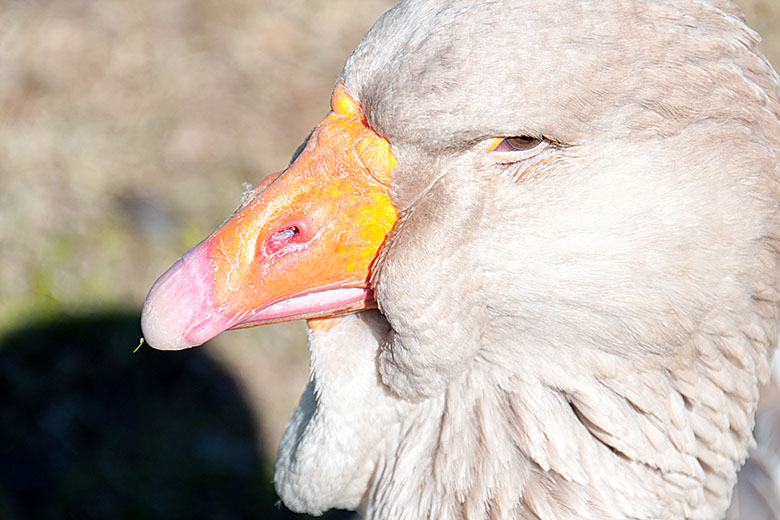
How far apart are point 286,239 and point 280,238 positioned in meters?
0.01

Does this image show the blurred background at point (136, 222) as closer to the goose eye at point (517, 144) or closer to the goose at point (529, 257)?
the goose at point (529, 257)

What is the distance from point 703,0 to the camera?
1761mm

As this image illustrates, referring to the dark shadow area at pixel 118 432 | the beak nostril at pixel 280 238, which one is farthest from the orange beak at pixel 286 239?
the dark shadow area at pixel 118 432

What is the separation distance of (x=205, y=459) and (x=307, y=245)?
8.78ft

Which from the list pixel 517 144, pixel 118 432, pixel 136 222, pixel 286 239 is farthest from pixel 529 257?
pixel 136 222

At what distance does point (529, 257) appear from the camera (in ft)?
5.63

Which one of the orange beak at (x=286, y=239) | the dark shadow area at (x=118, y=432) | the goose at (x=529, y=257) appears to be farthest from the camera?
the dark shadow area at (x=118, y=432)

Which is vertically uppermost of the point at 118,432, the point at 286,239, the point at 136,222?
the point at 286,239

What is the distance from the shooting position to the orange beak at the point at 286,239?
1791mm

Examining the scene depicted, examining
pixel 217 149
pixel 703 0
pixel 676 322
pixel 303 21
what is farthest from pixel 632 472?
pixel 303 21

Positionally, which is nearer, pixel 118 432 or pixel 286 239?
pixel 286 239

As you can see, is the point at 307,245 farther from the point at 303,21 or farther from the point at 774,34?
the point at 774,34

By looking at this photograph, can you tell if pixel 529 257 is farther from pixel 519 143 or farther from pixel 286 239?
pixel 286 239

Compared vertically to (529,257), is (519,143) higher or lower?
higher
